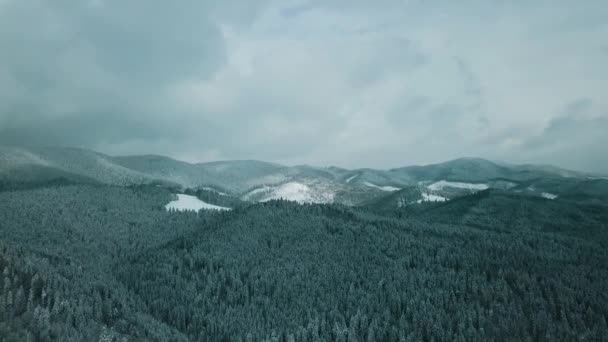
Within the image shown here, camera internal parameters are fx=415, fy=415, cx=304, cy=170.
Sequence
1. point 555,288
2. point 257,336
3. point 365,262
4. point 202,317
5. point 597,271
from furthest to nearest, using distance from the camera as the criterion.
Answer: point 365,262
point 597,271
point 555,288
point 202,317
point 257,336

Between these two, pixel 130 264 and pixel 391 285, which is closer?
pixel 391 285

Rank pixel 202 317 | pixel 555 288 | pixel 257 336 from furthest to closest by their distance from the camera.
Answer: pixel 555 288 → pixel 202 317 → pixel 257 336

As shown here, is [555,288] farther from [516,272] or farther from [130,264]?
[130,264]

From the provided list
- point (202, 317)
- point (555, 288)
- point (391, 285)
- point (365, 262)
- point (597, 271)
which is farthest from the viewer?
point (365, 262)

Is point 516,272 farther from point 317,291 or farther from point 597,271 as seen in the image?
point 317,291

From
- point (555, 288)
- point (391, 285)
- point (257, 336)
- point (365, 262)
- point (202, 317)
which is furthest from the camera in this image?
point (365, 262)

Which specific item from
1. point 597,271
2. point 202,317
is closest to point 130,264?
point 202,317

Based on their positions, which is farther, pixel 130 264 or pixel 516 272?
pixel 130 264

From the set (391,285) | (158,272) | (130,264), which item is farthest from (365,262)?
(130,264)

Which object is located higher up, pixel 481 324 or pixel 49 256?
pixel 49 256
